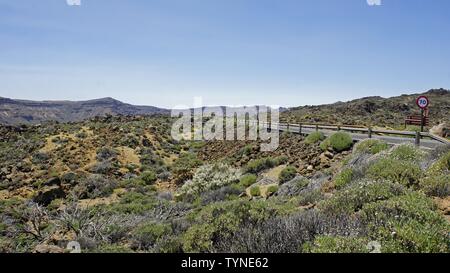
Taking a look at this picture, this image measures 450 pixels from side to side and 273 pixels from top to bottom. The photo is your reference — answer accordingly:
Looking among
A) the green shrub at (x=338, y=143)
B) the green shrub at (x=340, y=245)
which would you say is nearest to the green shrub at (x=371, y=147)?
the green shrub at (x=338, y=143)

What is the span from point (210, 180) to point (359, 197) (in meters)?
14.6

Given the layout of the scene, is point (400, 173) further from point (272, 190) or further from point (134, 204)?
point (134, 204)

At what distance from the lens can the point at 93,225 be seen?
35.0ft

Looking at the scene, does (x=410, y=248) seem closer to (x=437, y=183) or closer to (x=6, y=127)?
(x=437, y=183)

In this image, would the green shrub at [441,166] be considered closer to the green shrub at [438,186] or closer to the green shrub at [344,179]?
the green shrub at [438,186]

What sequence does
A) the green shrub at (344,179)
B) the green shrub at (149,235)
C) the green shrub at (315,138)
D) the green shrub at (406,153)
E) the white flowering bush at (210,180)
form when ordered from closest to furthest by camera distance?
the green shrub at (149,235) → the green shrub at (344,179) → the green shrub at (406,153) → the white flowering bush at (210,180) → the green shrub at (315,138)

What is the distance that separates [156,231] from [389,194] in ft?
19.7

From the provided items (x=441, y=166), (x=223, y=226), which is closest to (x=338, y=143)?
(x=441, y=166)

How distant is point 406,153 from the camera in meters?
13.1

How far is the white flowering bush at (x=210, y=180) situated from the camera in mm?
20859

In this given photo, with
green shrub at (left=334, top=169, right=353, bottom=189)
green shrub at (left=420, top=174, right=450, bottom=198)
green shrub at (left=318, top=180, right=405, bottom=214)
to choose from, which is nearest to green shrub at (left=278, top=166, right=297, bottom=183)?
green shrub at (left=334, top=169, right=353, bottom=189)

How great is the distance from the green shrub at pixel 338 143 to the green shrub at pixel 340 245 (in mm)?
16003

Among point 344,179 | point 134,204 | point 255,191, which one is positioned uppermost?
point 344,179
